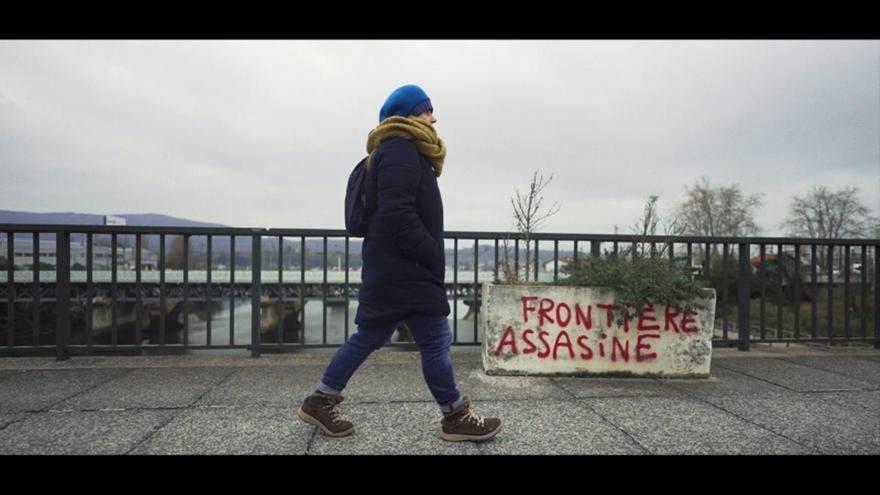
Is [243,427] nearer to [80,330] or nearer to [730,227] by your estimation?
[730,227]

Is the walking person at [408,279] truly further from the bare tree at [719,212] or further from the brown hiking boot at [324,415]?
the bare tree at [719,212]

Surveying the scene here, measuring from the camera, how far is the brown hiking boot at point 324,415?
2.18m

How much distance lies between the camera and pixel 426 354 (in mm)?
2182

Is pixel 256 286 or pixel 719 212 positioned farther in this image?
pixel 719 212

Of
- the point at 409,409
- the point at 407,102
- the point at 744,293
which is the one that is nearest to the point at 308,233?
the point at 409,409

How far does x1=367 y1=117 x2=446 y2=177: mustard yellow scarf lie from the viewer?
2115 millimetres

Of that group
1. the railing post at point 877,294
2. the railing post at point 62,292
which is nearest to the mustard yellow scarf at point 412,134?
the railing post at point 62,292

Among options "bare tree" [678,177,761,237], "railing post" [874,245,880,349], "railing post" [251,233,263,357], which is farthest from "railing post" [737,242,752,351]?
"bare tree" [678,177,761,237]

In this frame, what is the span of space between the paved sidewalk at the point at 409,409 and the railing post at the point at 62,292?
184 millimetres

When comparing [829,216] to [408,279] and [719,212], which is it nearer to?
[719,212]

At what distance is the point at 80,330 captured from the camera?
44.8 m

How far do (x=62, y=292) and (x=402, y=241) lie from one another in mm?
3668

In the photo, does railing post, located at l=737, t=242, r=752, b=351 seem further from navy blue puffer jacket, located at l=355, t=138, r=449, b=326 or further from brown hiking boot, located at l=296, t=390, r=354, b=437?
brown hiking boot, located at l=296, t=390, r=354, b=437
